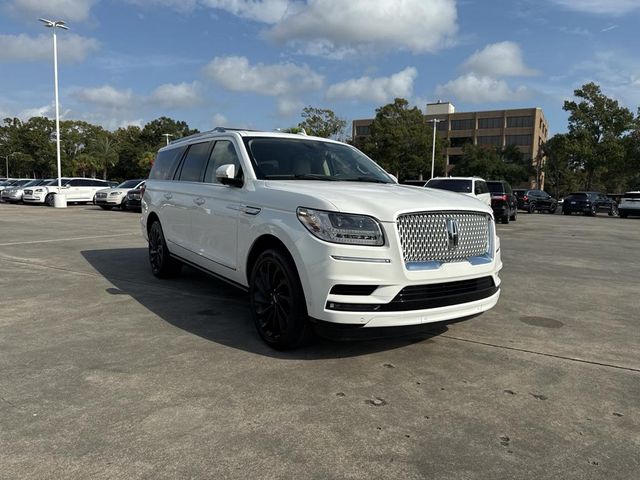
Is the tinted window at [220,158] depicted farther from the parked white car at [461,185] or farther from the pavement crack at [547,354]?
the parked white car at [461,185]

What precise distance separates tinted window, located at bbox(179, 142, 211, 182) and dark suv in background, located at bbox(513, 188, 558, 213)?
3324 cm

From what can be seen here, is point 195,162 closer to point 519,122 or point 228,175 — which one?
point 228,175

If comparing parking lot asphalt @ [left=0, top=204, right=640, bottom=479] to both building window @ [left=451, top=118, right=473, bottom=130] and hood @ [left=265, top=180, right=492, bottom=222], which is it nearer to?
hood @ [left=265, top=180, right=492, bottom=222]

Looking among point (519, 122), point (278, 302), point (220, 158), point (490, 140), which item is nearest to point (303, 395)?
point (278, 302)

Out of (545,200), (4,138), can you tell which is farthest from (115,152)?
(545,200)

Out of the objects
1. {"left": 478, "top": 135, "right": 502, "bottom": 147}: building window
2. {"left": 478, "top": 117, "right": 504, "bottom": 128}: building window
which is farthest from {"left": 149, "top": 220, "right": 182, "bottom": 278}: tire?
{"left": 478, "top": 117, "right": 504, "bottom": 128}: building window

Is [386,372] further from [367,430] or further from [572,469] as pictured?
[572,469]

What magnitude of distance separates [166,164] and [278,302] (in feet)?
12.9

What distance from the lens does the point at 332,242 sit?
146 inches

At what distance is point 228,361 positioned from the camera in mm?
4086

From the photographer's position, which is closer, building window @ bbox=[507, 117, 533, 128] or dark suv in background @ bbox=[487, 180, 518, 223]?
dark suv in background @ bbox=[487, 180, 518, 223]

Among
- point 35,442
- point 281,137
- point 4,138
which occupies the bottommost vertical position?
point 35,442

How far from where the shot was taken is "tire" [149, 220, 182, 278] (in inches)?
279

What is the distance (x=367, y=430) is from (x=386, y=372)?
932mm
